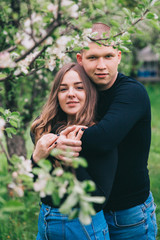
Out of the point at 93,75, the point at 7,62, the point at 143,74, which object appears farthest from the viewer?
the point at 143,74

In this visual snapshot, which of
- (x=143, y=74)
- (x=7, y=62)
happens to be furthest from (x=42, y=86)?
(x=143, y=74)

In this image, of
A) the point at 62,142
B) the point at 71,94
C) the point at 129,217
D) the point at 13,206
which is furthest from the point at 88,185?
the point at 129,217

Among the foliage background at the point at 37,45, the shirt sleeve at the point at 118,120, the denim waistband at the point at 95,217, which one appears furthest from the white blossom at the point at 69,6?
the denim waistband at the point at 95,217

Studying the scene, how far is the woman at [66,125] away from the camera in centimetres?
175

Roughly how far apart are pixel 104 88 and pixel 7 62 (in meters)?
1.09

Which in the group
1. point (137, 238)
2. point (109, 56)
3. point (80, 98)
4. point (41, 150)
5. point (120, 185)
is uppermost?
point (109, 56)

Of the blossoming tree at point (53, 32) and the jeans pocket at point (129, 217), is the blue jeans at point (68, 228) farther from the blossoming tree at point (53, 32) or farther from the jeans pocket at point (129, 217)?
the blossoming tree at point (53, 32)

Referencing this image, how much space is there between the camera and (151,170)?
5418 millimetres

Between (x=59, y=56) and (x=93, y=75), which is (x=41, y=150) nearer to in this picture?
(x=59, y=56)

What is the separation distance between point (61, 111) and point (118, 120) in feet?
2.13

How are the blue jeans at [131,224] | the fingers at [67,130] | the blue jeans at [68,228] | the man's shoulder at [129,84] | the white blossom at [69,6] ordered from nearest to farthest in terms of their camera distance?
the white blossom at [69,6], the blue jeans at [68,228], the fingers at [67,130], the man's shoulder at [129,84], the blue jeans at [131,224]

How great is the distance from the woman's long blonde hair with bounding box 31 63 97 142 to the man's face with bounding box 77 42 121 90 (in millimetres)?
71

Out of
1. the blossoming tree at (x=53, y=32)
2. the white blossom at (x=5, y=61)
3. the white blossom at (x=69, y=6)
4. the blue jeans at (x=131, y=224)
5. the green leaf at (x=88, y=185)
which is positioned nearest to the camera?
the green leaf at (x=88, y=185)

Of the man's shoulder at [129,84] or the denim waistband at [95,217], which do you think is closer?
the denim waistband at [95,217]
